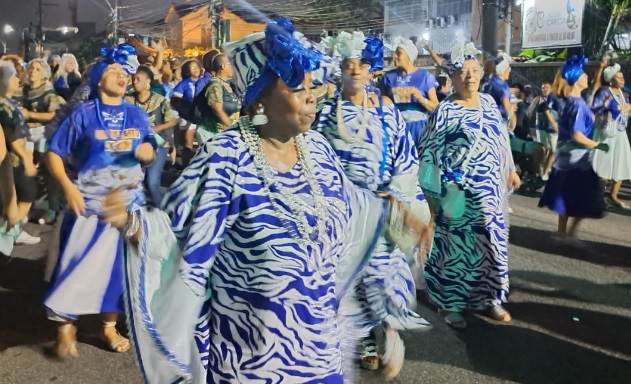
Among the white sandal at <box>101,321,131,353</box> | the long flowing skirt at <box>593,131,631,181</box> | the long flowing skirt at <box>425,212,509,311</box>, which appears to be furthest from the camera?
the long flowing skirt at <box>593,131,631,181</box>

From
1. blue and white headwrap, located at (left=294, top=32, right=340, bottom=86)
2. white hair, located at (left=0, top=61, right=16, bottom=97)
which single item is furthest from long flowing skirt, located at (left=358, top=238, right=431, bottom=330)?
white hair, located at (left=0, top=61, right=16, bottom=97)

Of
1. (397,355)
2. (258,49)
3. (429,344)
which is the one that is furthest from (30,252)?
(258,49)

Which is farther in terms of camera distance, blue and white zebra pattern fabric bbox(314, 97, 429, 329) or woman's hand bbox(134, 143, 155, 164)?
woman's hand bbox(134, 143, 155, 164)

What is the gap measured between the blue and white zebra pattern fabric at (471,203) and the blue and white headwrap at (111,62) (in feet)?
6.63

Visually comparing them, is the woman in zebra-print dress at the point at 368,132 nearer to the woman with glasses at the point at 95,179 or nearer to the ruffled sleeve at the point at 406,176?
the ruffled sleeve at the point at 406,176

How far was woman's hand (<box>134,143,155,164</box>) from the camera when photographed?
171 inches

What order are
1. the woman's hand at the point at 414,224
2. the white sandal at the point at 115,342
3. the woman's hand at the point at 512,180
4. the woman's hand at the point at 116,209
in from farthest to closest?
1. the woman's hand at the point at 512,180
2. the white sandal at the point at 115,342
3. the woman's hand at the point at 414,224
4. the woman's hand at the point at 116,209

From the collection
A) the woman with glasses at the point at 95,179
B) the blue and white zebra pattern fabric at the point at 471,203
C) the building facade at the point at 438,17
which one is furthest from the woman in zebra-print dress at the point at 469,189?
the building facade at the point at 438,17

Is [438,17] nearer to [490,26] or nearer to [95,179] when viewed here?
[490,26]

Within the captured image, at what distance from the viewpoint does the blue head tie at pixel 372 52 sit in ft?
12.6

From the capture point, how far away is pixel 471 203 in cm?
480

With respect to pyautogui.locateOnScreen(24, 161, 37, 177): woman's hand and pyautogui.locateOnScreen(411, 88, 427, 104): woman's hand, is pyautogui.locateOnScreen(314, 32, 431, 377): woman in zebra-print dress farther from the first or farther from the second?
pyautogui.locateOnScreen(411, 88, 427, 104): woman's hand

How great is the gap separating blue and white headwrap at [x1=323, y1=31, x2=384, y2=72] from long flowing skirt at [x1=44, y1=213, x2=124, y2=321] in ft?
5.67

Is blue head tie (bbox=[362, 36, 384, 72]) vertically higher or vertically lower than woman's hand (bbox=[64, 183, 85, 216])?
higher
